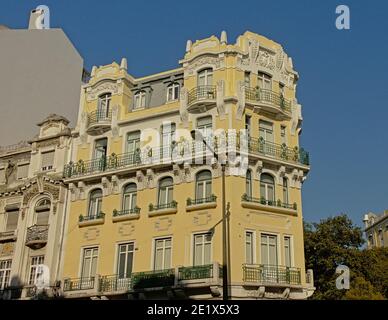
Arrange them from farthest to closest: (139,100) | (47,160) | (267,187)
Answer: (47,160), (139,100), (267,187)

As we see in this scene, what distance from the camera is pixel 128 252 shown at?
30109 millimetres

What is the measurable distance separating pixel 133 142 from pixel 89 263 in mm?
8140

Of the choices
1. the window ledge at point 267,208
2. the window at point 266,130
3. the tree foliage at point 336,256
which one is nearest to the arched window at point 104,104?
the window at point 266,130

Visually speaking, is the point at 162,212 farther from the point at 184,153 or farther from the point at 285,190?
the point at 285,190

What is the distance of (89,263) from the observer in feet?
102

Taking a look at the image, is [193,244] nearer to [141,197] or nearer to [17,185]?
[141,197]

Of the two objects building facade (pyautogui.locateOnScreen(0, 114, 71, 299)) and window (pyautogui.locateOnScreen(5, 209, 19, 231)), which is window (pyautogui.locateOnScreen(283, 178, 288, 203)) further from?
window (pyautogui.locateOnScreen(5, 209, 19, 231))

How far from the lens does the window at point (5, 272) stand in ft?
109

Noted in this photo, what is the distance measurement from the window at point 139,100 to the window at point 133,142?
7.47 ft

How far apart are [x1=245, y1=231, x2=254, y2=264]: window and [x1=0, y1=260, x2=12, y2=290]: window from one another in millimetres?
16270

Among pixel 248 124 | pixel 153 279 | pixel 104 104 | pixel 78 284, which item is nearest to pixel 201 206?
pixel 153 279

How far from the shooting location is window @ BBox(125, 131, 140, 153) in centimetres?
3288
